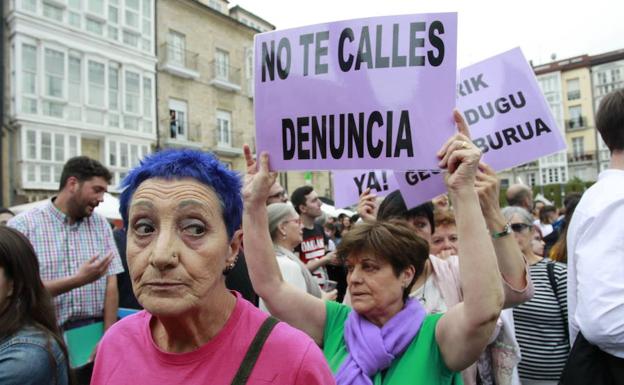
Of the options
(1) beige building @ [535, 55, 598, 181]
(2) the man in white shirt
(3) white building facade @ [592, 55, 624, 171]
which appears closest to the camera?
(2) the man in white shirt

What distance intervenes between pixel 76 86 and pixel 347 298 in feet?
63.1

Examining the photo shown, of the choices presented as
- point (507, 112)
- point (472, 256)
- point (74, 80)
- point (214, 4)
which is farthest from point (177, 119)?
point (472, 256)

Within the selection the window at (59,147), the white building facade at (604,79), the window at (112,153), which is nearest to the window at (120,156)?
the window at (112,153)

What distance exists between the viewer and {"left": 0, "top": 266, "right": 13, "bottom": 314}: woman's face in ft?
6.97

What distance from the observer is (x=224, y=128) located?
24.8 m

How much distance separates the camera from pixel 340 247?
7.46 feet

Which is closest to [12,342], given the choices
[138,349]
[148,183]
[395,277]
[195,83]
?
[138,349]

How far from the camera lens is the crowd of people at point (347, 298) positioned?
1.30m

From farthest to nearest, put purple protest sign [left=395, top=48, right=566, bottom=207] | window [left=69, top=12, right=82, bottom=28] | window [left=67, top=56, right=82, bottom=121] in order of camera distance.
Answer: window [left=69, top=12, right=82, bottom=28] < window [left=67, top=56, right=82, bottom=121] < purple protest sign [left=395, top=48, right=566, bottom=207]

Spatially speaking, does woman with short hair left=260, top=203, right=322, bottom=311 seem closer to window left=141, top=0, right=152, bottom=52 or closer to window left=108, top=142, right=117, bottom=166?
window left=108, top=142, right=117, bottom=166

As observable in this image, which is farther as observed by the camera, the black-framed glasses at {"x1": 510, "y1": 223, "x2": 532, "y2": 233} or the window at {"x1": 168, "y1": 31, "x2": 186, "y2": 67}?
the window at {"x1": 168, "y1": 31, "x2": 186, "y2": 67}

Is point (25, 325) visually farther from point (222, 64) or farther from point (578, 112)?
point (578, 112)

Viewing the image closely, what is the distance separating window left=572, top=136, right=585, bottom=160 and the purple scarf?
64294 mm

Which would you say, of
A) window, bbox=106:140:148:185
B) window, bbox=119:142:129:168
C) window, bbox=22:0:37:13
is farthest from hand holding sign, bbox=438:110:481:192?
window, bbox=119:142:129:168
